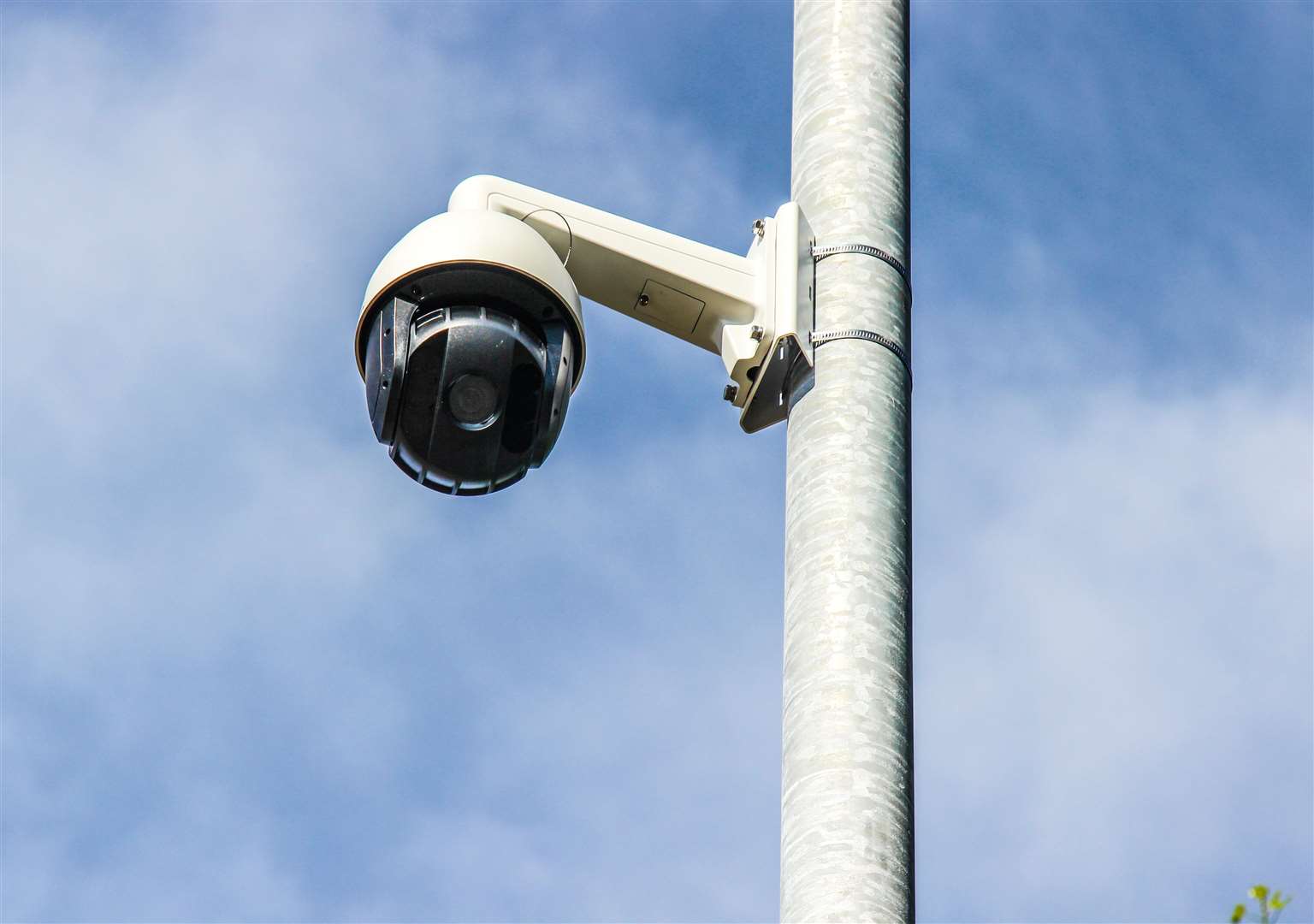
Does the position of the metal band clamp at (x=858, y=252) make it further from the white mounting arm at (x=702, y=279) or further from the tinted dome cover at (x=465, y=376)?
the tinted dome cover at (x=465, y=376)

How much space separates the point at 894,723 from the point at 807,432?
0.71 m

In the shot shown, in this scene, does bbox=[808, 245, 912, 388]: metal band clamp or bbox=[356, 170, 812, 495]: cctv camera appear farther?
bbox=[808, 245, 912, 388]: metal band clamp

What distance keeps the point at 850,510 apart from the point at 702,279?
0.76m

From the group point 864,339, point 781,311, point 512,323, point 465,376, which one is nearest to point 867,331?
point 864,339

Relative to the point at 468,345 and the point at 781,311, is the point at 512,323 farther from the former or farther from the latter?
the point at 781,311

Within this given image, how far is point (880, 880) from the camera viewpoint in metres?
4.13

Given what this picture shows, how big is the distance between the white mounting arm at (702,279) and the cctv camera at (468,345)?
27 centimetres

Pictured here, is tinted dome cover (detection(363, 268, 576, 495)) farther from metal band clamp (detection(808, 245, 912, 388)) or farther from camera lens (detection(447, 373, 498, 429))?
metal band clamp (detection(808, 245, 912, 388))

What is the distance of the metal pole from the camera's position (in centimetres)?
420

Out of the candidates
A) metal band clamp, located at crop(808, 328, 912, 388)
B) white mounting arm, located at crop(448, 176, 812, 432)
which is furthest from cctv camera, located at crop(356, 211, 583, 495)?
metal band clamp, located at crop(808, 328, 912, 388)

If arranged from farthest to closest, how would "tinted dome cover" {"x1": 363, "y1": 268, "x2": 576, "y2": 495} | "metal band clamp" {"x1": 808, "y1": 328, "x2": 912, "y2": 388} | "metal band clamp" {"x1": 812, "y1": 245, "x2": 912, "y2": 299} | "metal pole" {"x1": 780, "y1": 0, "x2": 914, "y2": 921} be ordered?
"metal band clamp" {"x1": 812, "y1": 245, "x2": 912, "y2": 299}
"metal band clamp" {"x1": 808, "y1": 328, "x2": 912, "y2": 388}
"tinted dome cover" {"x1": 363, "y1": 268, "x2": 576, "y2": 495}
"metal pole" {"x1": 780, "y1": 0, "x2": 914, "y2": 921}

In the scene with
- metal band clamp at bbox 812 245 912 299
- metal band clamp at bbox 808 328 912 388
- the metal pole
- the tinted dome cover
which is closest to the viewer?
the metal pole

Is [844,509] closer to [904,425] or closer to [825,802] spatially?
[904,425]

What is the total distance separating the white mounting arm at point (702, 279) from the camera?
498 cm
